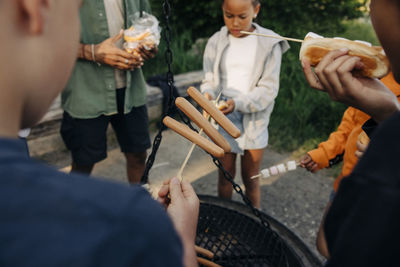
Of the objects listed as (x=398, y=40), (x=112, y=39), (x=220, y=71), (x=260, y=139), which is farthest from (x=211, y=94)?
(x=398, y=40)

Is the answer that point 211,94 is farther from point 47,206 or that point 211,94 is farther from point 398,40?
point 47,206

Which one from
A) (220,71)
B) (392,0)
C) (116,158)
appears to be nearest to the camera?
(392,0)

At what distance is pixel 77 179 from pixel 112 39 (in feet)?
6.36

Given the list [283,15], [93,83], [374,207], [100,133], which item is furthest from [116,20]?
[283,15]

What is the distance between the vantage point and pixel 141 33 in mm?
2338

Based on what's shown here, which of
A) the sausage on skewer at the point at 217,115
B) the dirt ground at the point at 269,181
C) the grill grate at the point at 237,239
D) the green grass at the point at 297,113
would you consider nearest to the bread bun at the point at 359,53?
the sausage on skewer at the point at 217,115

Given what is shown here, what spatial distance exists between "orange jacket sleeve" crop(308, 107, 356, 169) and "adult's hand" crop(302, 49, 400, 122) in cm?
82

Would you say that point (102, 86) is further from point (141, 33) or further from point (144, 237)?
point (144, 237)

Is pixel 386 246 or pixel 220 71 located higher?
pixel 386 246

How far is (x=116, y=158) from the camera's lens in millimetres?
3943

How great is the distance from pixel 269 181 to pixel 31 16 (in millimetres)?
3360

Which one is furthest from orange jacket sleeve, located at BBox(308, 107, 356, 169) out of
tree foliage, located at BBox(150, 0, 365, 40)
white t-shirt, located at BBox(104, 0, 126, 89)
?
tree foliage, located at BBox(150, 0, 365, 40)

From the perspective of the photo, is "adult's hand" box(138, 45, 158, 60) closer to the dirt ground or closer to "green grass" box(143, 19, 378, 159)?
the dirt ground

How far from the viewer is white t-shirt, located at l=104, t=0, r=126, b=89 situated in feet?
7.54
